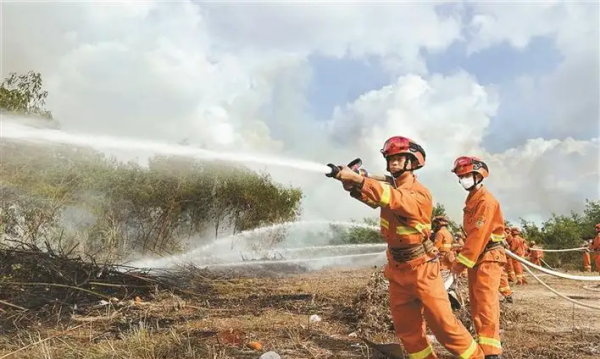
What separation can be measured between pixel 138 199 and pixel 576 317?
21.7m

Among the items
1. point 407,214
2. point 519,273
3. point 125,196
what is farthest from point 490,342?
point 125,196

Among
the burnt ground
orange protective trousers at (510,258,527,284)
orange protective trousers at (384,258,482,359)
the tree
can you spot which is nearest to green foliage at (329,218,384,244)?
the tree

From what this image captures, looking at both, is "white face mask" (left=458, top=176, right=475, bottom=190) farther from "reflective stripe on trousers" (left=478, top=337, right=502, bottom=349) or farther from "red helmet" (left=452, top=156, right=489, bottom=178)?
"reflective stripe on trousers" (left=478, top=337, right=502, bottom=349)

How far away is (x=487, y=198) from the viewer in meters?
5.30

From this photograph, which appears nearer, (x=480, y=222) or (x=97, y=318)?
(x=480, y=222)

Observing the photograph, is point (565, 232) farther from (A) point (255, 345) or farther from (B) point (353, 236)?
(A) point (255, 345)

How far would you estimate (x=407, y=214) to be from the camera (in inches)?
161

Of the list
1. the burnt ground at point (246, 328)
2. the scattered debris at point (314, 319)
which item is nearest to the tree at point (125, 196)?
the burnt ground at point (246, 328)

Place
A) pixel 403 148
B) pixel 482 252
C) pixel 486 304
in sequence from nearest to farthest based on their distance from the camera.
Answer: pixel 403 148 → pixel 486 304 → pixel 482 252

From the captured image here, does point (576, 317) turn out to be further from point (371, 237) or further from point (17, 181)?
point (371, 237)

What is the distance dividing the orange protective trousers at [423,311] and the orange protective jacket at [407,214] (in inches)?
8.1

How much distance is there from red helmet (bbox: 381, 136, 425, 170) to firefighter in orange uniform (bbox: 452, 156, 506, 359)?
115 cm

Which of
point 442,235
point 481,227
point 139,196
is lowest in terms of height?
point 442,235

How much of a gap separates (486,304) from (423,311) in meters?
1.15
